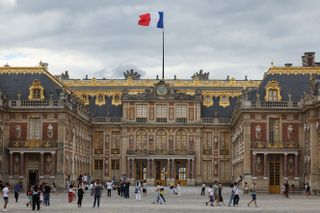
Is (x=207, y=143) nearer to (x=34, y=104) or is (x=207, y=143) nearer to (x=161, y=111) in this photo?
(x=161, y=111)

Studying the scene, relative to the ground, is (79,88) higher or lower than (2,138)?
higher

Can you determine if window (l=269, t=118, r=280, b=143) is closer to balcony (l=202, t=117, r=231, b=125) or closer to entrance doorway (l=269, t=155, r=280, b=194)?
entrance doorway (l=269, t=155, r=280, b=194)

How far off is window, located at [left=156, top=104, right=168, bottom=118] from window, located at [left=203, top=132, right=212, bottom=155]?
544 cm

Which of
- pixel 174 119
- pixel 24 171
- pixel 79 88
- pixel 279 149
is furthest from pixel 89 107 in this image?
pixel 279 149

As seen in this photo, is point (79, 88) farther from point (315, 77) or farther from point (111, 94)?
point (315, 77)

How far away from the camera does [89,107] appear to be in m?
97.2

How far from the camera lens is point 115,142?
317 ft

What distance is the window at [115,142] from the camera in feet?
316

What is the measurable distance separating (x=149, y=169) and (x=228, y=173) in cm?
962

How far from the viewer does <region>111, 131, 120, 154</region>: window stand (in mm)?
96250

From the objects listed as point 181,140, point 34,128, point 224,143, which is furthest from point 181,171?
point 34,128

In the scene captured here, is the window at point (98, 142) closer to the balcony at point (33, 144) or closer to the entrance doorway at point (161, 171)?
the entrance doorway at point (161, 171)

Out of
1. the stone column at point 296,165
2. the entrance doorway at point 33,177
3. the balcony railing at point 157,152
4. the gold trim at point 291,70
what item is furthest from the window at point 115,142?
the stone column at point 296,165

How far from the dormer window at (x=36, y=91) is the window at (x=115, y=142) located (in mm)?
24842
